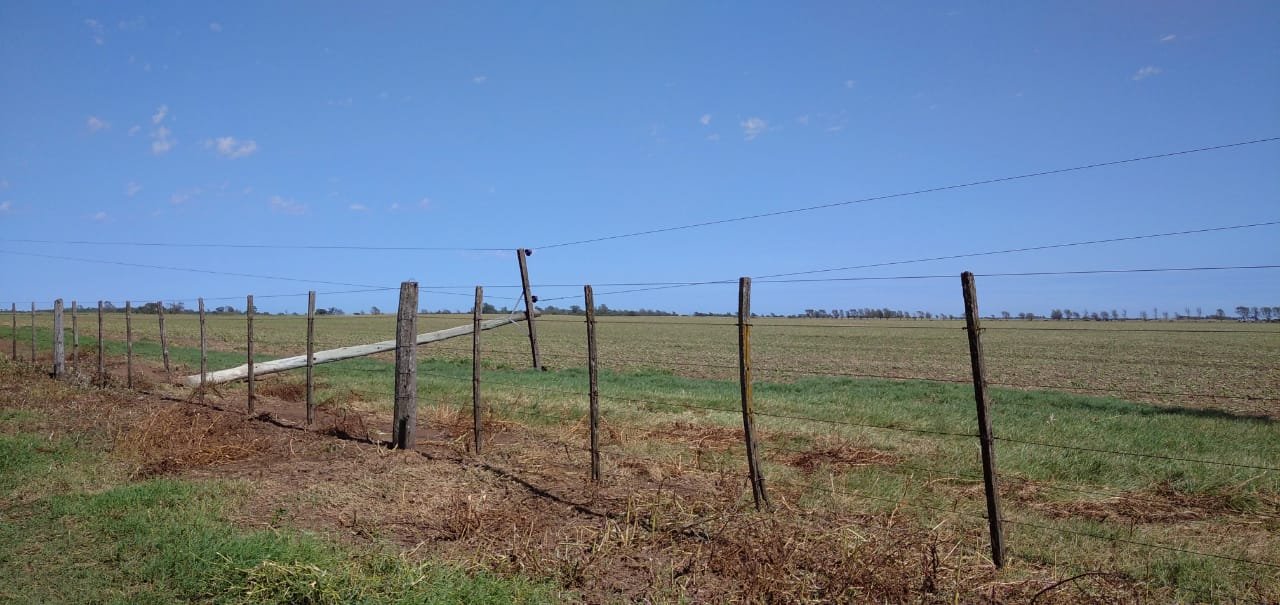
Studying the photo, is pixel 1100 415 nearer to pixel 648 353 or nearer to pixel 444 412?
pixel 444 412

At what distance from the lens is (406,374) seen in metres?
9.34

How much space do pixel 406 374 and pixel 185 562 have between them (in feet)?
14.4

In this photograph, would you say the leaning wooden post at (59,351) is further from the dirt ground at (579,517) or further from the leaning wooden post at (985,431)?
the leaning wooden post at (985,431)

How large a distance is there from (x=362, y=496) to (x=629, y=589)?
326 cm

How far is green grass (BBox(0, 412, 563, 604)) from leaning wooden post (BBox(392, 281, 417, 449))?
2.43 metres

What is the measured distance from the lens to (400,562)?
4.93m

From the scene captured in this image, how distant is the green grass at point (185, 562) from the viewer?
14.8 feet

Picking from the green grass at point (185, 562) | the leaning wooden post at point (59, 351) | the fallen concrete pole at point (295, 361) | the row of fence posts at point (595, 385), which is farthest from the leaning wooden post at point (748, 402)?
the leaning wooden post at point (59, 351)

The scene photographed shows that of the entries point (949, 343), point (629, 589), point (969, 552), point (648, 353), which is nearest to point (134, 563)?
point (629, 589)

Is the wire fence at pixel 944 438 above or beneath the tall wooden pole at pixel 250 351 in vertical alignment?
beneath

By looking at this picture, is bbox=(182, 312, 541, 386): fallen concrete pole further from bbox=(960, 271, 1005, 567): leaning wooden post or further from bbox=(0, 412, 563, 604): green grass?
bbox=(960, 271, 1005, 567): leaning wooden post

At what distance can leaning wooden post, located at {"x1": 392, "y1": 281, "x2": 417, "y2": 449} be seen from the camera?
9.20m

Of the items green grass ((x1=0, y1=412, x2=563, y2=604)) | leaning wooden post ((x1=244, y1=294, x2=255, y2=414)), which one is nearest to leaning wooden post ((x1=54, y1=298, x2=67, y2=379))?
leaning wooden post ((x1=244, y1=294, x2=255, y2=414))

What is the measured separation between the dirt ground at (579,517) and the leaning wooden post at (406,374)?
0.27m
